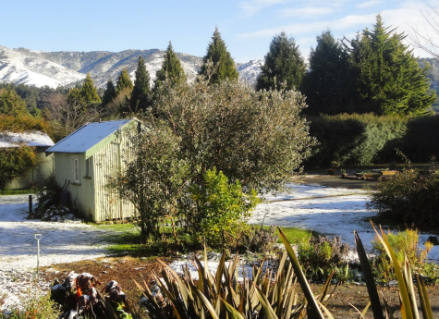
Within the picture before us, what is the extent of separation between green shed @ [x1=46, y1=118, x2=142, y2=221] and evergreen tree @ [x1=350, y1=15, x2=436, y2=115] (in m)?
23.4

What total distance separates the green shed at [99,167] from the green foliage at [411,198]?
699cm

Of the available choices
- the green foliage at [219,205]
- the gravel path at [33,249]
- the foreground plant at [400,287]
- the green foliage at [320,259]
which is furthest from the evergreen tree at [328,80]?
the foreground plant at [400,287]

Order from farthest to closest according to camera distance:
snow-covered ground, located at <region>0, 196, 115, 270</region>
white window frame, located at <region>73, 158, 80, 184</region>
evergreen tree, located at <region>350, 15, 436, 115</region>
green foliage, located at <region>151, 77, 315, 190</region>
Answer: evergreen tree, located at <region>350, 15, 436, 115</region> → white window frame, located at <region>73, 158, 80, 184</region> → green foliage, located at <region>151, 77, 315, 190</region> → snow-covered ground, located at <region>0, 196, 115, 270</region>

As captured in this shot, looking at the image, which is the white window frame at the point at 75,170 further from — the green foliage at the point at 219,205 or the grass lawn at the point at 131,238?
the green foliage at the point at 219,205

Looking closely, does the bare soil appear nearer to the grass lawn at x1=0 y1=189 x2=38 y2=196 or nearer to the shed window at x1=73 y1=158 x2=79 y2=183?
the shed window at x1=73 y1=158 x2=79 y2=183

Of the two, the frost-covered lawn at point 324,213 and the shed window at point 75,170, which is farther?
the shed window at point 75,170

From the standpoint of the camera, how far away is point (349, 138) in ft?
94.9

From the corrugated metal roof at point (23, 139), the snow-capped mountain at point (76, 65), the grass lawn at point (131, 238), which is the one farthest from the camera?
the snow-capped mountain at point (76, 65)

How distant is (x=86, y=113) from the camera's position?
35781 millimetres

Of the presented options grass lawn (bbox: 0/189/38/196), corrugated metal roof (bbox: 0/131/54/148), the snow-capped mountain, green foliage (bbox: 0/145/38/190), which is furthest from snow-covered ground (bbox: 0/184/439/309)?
the snow-capped mountain

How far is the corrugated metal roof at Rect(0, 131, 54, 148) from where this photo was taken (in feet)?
69.1

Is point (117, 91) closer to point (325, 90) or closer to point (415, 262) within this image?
point (325, 90)

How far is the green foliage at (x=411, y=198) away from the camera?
10.2 meters

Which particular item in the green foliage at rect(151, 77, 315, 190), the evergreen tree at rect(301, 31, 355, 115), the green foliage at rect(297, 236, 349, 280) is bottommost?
the green foliage at rect(297, 236, 349, 280)
